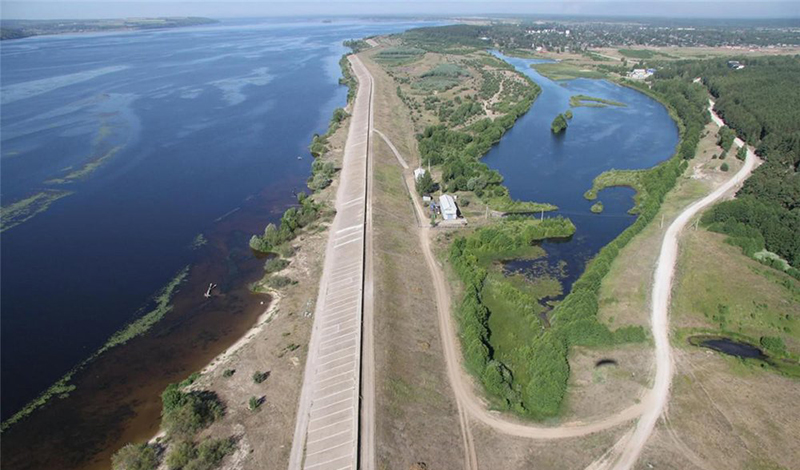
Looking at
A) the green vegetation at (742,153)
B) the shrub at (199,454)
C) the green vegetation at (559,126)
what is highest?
the green vegetation at (559,126)

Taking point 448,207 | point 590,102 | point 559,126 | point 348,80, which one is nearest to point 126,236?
point 448,207

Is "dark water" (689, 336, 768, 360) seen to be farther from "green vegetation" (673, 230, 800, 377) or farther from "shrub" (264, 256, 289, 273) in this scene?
"shrub" (264, 256, 289, 273)

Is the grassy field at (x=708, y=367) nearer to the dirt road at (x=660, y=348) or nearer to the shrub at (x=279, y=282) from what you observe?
the dirt road at (x=660, y=348)

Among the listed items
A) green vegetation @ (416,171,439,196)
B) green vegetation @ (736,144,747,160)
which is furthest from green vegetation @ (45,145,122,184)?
green vegetation @ (736,144,747,160)

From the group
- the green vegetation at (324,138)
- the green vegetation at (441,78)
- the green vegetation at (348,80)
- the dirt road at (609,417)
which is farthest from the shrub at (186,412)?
the green vegetation at (441,78)

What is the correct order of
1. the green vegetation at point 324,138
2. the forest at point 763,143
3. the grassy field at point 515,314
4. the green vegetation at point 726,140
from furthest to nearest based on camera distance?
1. the green vegetation at point 324,138
2. the green vegetation at point 726,140
3. the forest at point 763,143
4. the grassy field at point 515,314

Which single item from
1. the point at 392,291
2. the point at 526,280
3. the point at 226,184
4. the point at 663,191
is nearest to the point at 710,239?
the point at 663,191

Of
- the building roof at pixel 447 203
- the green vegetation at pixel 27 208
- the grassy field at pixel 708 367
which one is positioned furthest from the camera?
the building roof at pixel 447 203
